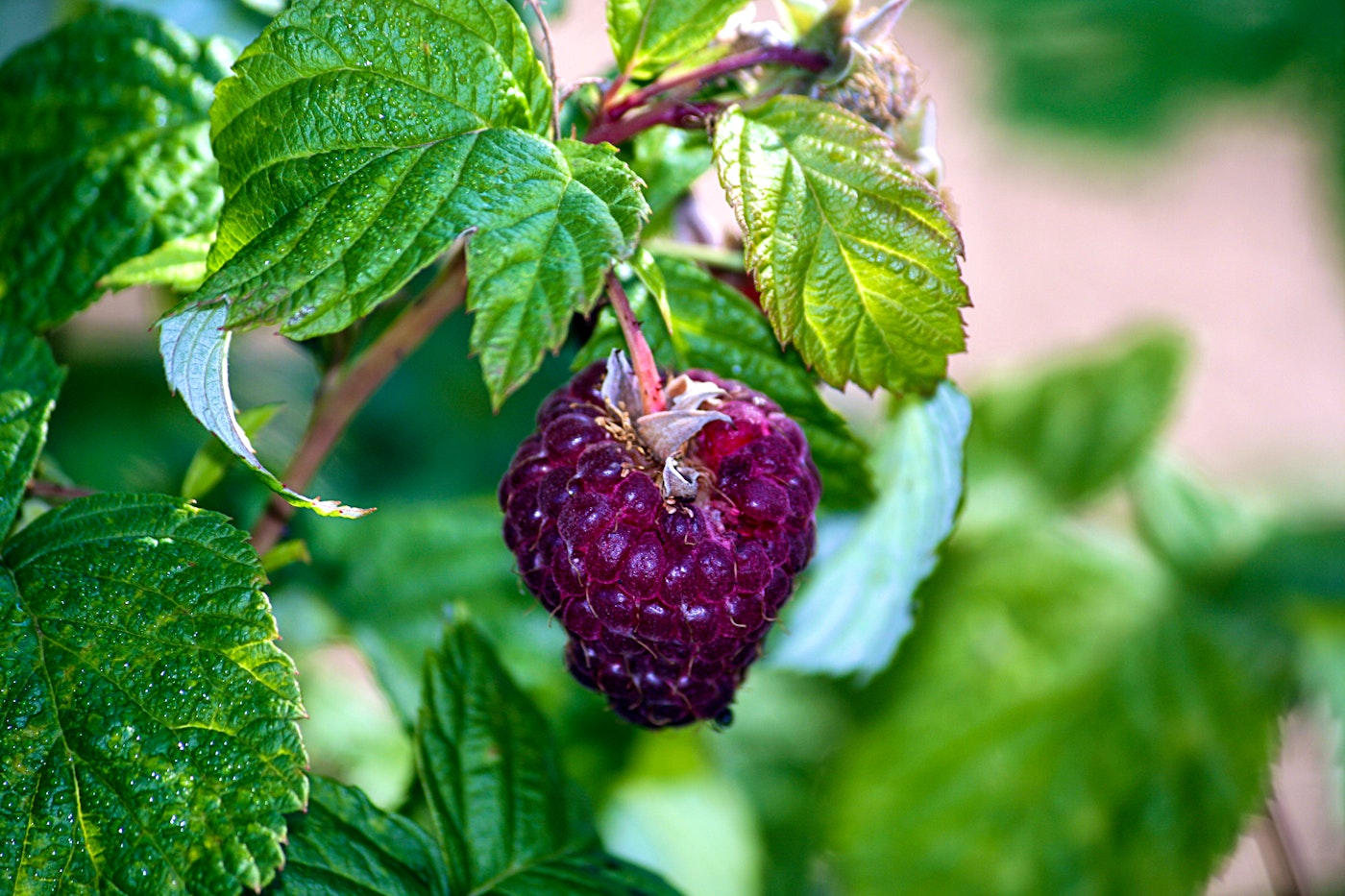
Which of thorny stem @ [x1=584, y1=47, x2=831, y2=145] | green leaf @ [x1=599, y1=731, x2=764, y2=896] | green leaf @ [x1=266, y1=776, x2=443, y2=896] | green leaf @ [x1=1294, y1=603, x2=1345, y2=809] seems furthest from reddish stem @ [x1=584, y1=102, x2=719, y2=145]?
green leaf @ [x1=1294, y1=603, x2=1345, y2=809]

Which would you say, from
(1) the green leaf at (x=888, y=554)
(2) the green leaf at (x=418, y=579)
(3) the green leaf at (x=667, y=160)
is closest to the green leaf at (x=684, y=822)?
(2) the green leaf at (x=418, y=579)

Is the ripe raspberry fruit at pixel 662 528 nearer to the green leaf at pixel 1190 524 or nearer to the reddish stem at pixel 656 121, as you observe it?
the reddish stem at pixel 656 121

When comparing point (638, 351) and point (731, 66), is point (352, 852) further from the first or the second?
point (731, 66)

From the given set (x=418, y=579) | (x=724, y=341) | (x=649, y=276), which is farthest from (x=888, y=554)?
(x=418, y=579)

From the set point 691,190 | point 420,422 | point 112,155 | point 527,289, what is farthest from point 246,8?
point 420,422

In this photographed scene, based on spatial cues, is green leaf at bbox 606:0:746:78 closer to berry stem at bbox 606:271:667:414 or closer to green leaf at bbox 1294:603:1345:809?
berry stem at bbox 606:271:667:414

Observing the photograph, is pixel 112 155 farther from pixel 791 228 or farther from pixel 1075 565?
pixel 1075 565
